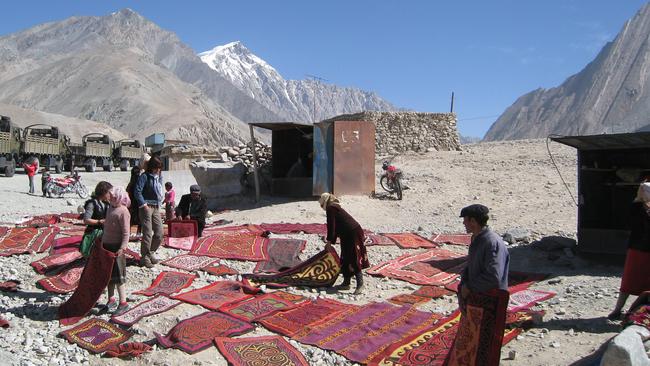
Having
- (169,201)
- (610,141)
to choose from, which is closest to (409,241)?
(610,141)

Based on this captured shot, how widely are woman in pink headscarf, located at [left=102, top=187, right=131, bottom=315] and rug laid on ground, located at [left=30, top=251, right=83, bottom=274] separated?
1.95m

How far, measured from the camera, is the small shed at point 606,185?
285 inches

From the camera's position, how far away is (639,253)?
4.68m

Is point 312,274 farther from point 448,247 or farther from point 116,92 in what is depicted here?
point 116,92

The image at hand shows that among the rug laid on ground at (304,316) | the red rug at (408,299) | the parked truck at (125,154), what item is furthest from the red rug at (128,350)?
the parked truck at (125,154)

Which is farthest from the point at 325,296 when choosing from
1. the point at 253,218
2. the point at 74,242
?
the point at 253,218

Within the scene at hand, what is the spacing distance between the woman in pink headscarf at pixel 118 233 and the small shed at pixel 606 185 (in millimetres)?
5537

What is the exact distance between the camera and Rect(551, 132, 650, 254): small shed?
7234 millimetres

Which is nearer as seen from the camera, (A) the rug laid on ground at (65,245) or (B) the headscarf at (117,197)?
(B) the headscarf at (117,197)

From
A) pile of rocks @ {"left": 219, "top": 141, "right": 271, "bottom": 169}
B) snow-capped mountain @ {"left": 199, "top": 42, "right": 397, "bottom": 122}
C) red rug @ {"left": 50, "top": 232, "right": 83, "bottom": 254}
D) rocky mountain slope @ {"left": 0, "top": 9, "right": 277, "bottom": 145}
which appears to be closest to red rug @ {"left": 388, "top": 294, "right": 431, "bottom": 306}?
red rug @ {"left": 50, "top": 232, "right": 83, "bottom": 254}

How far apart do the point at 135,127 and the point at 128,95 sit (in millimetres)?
9971

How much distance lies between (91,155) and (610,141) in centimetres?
2325

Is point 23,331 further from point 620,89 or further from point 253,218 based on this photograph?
point 620,89

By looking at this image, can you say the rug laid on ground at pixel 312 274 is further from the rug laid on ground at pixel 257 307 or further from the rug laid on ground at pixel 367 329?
the rug laid on ground at pixel 367 329
